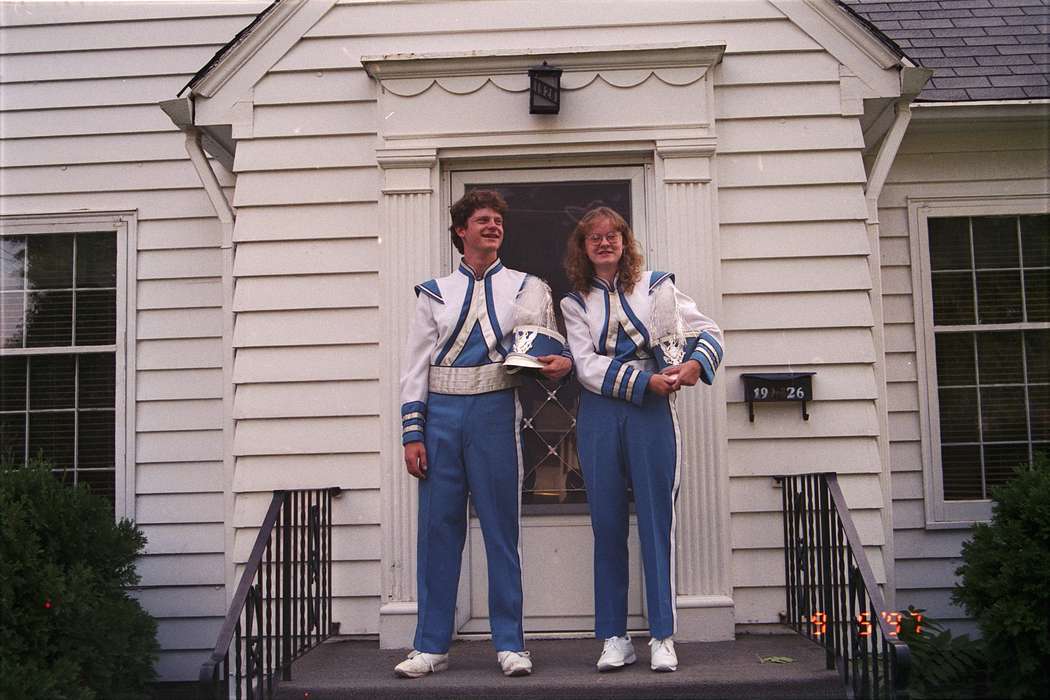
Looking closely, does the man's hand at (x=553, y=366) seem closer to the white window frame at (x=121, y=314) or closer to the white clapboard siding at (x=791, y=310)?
the white clapboard siding at (x=791, y=310)

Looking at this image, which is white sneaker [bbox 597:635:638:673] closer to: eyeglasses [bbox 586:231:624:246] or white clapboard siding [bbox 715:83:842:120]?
eyeglasses [bbox 586:231:624:246]

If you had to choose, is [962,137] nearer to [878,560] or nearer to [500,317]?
[878,560]

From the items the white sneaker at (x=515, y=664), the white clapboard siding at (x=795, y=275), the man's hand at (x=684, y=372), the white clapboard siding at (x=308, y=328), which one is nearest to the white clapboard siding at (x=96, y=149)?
the white clapboard siding at (x=308, y=328)

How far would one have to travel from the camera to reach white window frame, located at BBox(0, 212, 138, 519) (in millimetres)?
5922

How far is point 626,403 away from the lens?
4.04m

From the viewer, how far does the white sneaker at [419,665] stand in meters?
3.99

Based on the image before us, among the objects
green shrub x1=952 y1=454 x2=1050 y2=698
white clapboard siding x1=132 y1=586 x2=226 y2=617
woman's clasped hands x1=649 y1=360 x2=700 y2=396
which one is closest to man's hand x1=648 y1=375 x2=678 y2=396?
woman's clasped hands x1=649 y1=360 x2=700 y2=396

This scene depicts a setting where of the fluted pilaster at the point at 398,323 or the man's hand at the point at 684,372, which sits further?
the fluted pilaster at the point at 398,323

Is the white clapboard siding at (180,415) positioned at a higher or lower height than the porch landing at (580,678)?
higher

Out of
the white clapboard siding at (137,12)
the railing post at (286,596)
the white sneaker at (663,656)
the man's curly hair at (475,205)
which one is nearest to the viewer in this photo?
the white sneaker at (663,656)

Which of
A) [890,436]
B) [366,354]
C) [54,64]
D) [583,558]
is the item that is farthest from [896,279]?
[54,64]

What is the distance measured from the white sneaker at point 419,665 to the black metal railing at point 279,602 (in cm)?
43

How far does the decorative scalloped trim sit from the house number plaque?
1.37 meters

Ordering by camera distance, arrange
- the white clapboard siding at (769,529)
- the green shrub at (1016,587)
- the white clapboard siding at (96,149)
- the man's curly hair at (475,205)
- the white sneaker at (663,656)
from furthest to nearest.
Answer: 1. the white clapboard siding at (96,149)
2. the white clapboard siding at (769,529)
3. the green shrub at (1016,587)
4. the man's curly hair at (475,205)
5. the white sneaker at (663,656)
